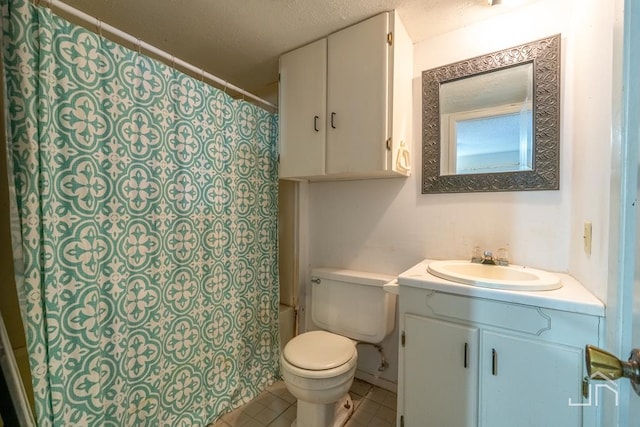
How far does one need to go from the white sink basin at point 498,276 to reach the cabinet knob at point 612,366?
0.54 meters

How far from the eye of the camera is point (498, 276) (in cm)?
124

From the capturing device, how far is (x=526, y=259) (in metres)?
1.26

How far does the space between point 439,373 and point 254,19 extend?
1836mm

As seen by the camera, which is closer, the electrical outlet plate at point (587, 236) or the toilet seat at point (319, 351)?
the electrical outlet plate at point (587, 236)

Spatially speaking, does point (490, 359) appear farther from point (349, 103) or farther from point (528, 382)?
point (349, 103)

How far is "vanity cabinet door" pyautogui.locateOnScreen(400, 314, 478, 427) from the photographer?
39.2 inches

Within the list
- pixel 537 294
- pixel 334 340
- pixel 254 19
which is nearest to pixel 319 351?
pixel 334 340

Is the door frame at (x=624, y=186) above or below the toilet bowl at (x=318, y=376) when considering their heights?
above

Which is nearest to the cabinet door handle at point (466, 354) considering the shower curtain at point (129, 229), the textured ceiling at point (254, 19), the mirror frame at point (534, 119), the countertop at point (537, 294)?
the countertop at point (537, 294)

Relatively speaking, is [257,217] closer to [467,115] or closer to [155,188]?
[155,188]

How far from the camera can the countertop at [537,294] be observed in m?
0.82

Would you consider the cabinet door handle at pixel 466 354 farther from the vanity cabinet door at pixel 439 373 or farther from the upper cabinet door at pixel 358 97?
the upper cabinet door at pixel 358 97

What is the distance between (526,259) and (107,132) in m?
1.91

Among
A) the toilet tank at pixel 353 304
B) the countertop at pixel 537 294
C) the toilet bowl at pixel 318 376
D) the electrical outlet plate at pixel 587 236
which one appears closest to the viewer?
the countertop at pixel 537 294
